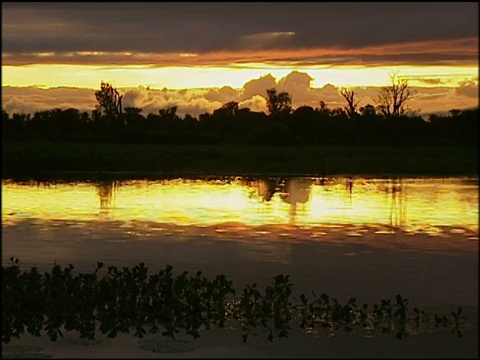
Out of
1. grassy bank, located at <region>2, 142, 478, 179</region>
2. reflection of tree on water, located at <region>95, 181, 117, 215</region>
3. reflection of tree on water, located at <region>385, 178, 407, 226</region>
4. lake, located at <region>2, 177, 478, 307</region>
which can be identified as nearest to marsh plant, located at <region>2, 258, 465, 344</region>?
lake, located at <region>2, 177, 478, 307</region>

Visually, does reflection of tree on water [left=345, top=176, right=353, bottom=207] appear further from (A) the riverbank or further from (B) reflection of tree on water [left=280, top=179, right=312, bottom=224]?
(A) the riverbank

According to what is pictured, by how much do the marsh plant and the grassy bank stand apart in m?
30.8

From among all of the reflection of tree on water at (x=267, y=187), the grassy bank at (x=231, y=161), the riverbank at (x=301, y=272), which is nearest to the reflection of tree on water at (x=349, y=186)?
the reflection of tree on water at (x=267, y=187)

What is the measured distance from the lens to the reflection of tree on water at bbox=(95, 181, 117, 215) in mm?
24531

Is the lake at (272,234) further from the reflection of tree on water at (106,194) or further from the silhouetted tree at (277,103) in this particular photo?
the silhouetted tree at (277,103)

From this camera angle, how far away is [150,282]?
1088 cm

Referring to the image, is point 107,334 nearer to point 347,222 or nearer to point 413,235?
point 413,235

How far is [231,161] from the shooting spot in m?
48.7

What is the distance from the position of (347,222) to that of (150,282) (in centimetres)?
1149

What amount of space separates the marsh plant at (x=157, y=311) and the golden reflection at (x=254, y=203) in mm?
8722

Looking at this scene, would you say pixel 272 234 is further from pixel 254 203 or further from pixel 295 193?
pixel 295 193

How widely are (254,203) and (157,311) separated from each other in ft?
52.0

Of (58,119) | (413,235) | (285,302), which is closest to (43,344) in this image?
(285,302)

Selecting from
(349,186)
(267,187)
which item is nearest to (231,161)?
(349,186)
